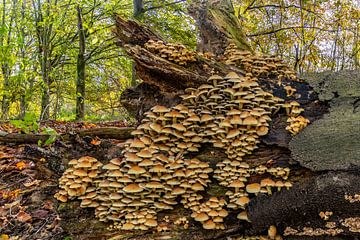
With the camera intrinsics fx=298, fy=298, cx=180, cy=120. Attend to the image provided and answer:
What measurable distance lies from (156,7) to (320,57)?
9.32 m

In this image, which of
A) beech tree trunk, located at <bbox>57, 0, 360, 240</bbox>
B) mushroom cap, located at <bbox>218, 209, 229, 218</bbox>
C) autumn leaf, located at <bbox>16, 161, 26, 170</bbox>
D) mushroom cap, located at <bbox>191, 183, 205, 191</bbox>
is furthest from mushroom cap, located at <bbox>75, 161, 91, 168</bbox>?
autumn leaf, located at <bbox>16, 161, 26, 170</bbox>

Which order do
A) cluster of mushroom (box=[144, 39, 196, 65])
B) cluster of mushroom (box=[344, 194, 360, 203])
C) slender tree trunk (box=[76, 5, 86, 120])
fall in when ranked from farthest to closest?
slender tree trunk (box=[76, 5, 86, 120]), cluster of mushroom (box=[144, 39, 196, 65]), cluster of mushroom (box=[344, 194, 360, 203])

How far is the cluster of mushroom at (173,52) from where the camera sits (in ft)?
12.8

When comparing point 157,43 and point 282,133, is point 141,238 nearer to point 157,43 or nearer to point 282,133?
point 282,133

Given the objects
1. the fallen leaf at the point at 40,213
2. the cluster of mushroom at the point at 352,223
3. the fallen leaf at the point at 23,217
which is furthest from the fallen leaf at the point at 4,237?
the cluster of mushroom at the point at 352,223

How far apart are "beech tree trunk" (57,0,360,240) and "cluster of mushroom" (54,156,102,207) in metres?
0.20

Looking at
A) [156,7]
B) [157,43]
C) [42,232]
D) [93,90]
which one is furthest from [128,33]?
[93,90]

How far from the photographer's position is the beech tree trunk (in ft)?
8.93

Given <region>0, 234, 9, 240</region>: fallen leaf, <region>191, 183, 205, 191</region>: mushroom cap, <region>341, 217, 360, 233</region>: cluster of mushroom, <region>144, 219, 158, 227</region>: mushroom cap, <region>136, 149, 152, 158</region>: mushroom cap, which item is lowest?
<region>0, 234, 9, 240</region>: fallen leaf

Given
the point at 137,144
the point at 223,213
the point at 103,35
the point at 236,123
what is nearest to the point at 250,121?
the point at 236,123

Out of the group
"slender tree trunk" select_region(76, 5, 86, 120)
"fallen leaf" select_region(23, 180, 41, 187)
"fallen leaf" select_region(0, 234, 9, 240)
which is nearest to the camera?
"fallen leaf" select_region(0, 234, 9, 240)

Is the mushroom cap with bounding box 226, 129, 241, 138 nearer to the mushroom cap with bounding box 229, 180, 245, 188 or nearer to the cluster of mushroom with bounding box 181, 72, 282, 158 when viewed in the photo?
the cluster of mushroom with bounding box 181, 72, 282, 158

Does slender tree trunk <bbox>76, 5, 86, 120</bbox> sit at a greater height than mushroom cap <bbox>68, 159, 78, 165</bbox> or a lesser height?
greater

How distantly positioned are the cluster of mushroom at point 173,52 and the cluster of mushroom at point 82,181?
1.62m
